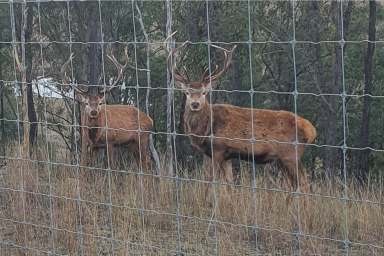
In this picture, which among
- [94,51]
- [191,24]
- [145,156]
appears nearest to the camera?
[145,156]

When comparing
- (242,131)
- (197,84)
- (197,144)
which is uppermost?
(197,84)

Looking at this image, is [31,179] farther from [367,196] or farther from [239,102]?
[239,102]

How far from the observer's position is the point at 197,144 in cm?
789

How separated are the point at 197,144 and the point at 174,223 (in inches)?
95.3

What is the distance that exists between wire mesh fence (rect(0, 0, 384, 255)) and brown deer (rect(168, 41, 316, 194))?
15mm

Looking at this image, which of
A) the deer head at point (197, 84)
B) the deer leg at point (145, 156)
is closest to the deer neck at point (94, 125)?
the deer leg at point (145, 156)

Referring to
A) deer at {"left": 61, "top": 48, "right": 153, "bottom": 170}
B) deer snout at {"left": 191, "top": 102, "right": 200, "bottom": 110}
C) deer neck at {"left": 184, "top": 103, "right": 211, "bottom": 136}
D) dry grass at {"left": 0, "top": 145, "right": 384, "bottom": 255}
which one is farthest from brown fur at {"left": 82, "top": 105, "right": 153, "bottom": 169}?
dry grass at {"left": 0, "top": 145, "right": 384, "bottom": 255}

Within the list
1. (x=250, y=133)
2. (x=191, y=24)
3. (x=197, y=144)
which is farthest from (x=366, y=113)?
(x=197, y=144)

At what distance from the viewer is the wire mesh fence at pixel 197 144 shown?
4797 mm

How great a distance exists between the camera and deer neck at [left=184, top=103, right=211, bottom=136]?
26.3 ft

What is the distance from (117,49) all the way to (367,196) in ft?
25.9

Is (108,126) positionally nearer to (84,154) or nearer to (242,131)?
(84,154)

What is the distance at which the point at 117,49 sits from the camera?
1355cm

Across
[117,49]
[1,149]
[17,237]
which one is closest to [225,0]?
[117,49]
